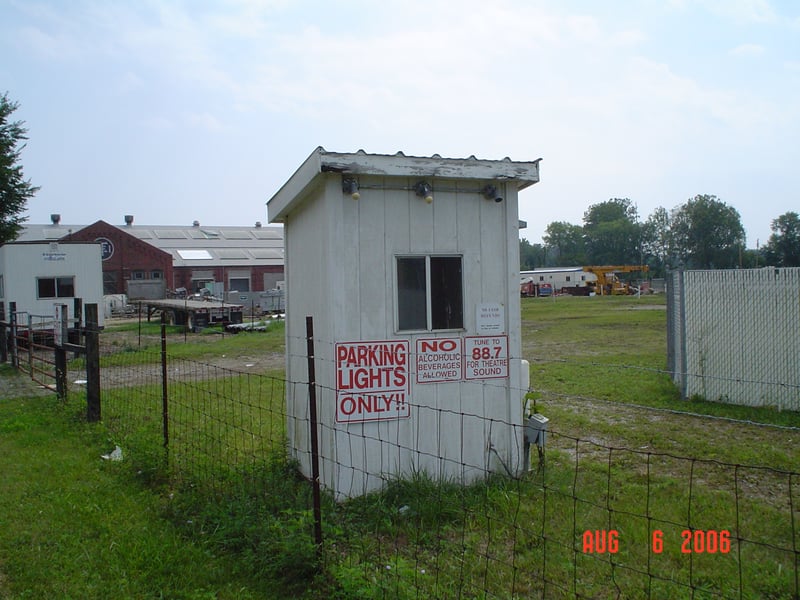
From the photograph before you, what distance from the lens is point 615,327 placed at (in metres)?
22.5

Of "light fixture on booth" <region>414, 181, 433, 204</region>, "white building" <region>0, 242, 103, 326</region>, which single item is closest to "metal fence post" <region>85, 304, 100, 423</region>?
"light fixture on booth" <region>414, 181, 433, 204</region>

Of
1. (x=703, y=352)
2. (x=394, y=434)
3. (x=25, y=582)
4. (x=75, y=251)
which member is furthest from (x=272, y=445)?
(x=75, y=251)

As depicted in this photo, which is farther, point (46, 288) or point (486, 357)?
point (46, 288)

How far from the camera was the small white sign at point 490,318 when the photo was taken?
225 inches

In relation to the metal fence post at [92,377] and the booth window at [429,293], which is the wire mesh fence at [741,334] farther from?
the metal fence post at [92,377]

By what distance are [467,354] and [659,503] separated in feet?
6.50

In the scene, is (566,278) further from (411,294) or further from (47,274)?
(411,294)

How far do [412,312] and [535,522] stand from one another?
201cm

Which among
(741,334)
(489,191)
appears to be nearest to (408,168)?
(489,191)

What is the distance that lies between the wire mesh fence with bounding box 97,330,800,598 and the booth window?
83cm

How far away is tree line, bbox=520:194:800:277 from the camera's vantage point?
82312mm

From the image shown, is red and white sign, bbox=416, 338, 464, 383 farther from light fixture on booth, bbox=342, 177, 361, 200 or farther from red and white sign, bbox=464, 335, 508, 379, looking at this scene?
light fixture on booth, bbox=342, 177, 361, 200

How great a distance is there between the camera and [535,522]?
4711mm

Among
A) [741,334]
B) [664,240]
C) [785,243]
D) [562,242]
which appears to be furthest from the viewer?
[562,242]
